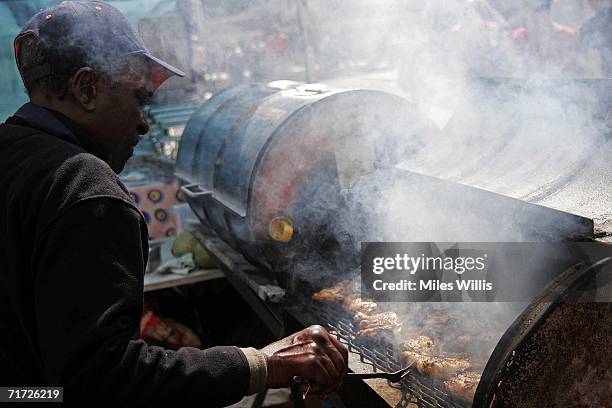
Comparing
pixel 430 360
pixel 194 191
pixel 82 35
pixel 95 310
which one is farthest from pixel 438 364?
pixel 194 191

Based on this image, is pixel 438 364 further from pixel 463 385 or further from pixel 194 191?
pixel 194 191

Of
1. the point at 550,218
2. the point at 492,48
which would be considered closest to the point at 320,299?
the point at 550,218

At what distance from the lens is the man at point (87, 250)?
156 cm

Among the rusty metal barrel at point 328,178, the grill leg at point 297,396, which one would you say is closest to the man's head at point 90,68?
the grill leg at point 297,396

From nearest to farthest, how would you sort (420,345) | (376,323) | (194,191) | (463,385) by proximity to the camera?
1. (463,385)
2. (420,345)
3. (376,323)
4. (194,191)

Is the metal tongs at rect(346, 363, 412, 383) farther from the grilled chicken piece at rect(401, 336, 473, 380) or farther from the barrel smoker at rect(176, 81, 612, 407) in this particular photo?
the barrel smoker at rect(176, 81, 612, 407)

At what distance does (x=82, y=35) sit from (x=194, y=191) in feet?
11.2

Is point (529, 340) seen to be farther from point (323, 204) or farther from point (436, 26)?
point (436, 26)

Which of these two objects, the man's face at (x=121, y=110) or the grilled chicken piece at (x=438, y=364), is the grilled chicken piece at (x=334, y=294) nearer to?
the grilled chicken piece at (x=438, y=364)

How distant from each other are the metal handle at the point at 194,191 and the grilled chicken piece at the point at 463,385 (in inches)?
117

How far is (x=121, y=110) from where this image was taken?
6.56 feet

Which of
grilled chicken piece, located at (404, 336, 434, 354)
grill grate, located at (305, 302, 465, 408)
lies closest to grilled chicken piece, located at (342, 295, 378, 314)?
grill grate, located at (305, 302, 465, 408)

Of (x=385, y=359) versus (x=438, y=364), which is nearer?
(x=438, y=364)

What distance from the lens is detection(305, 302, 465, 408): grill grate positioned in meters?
2.52
